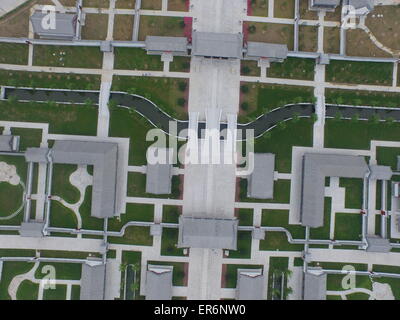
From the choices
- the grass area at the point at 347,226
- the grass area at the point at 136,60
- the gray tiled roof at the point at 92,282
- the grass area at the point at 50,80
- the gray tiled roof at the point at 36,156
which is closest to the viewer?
the gray tiled roof at the point at 36,156

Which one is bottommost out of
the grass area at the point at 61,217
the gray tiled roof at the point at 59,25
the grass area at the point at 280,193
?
the grass area at the point at 61,217

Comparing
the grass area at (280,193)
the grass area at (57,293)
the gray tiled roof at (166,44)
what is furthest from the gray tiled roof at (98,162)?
the grass area at (280,193)

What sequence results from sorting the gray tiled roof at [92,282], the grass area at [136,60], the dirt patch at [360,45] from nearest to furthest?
the gray tiled roof at [92,282] → the grass area at [136,60] → the dirt patch at [360,45]

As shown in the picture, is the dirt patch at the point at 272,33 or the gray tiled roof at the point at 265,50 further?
the dirt patch at the point at 272,33

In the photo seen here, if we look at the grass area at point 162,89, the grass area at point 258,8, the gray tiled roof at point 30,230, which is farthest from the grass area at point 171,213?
the grass area at point 258,8

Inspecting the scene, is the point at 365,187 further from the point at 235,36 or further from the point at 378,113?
the point at 235,36

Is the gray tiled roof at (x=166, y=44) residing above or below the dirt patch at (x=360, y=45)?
below

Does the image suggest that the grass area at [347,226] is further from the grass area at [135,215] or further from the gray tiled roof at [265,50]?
the grass area at [135,215]

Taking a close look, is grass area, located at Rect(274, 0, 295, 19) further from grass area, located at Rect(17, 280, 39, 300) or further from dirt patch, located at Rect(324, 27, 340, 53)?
grass area, located at Rect(17, 280, 39, 300)
